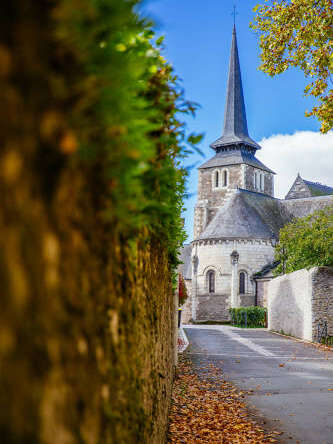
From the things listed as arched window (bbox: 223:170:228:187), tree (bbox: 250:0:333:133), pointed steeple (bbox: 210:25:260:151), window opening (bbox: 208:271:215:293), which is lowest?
window opening (bbox: 208:271:215:293)

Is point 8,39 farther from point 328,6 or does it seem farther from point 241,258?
point 241,258

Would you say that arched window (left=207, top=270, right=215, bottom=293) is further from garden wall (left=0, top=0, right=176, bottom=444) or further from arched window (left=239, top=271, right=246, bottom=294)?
garden wall (left=0, top=0, right=176, bottom=444)

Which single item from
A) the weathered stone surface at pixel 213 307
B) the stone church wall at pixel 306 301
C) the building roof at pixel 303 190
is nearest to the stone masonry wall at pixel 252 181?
the building roof at pixel 303 190

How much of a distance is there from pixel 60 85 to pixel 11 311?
46cm

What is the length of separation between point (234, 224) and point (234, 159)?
19.2 meters

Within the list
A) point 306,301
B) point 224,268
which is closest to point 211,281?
point 224,268

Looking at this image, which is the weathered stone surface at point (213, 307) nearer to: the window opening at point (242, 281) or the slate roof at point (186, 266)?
the window opening at point (242, 281)

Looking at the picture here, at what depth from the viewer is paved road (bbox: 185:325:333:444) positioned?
6184 millimetres

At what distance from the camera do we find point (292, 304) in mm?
25156

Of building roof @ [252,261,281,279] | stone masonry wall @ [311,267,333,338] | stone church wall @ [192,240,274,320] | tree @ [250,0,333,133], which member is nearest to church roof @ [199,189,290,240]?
stone church wall @ [192,240,274,320]

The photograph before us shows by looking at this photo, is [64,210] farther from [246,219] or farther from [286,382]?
[246,219]

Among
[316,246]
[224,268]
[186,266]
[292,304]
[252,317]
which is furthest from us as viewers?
[186,266]

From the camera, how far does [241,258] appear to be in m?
48.2

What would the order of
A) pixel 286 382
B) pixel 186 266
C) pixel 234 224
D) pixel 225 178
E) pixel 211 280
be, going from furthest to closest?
pixel 225 178 < pixel 186 266 < pixel 234 224 < pixel 211 280 < pixel 286 382
